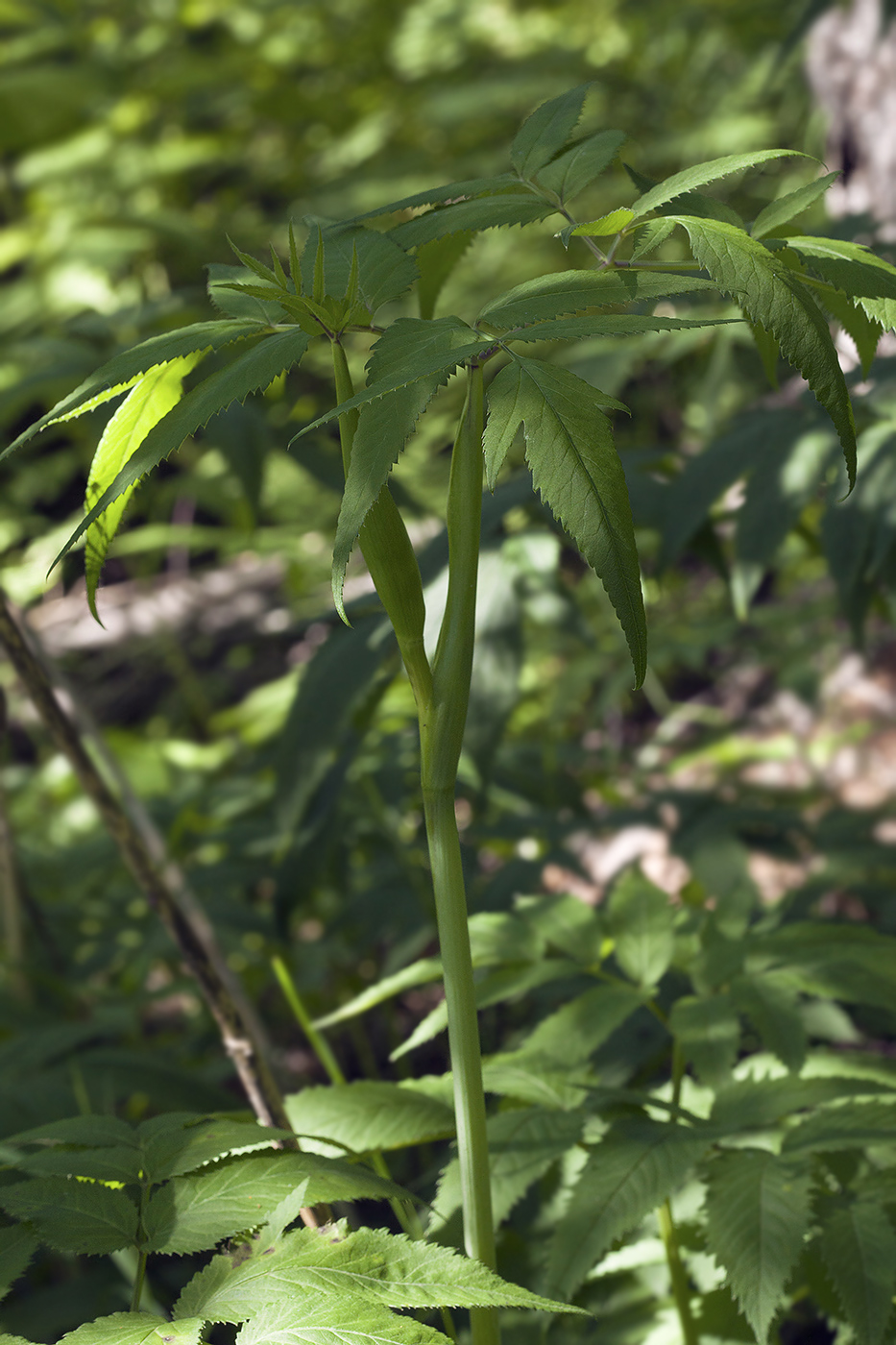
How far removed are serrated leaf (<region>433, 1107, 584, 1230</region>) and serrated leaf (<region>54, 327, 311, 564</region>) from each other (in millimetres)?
450

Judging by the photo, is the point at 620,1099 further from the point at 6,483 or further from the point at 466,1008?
the point at 6,483

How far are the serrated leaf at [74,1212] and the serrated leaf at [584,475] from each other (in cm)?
36

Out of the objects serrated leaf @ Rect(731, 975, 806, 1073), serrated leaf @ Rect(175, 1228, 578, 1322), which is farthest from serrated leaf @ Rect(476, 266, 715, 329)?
serrated leaf @ Rect(731, 975, 806, 1073)

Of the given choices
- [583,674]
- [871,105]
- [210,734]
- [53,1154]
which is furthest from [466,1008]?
[210,734]

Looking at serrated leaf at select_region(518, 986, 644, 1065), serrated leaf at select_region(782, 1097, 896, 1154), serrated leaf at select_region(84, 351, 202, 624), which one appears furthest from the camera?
serrated leaf at select_region(518, 986, 644, 1065)

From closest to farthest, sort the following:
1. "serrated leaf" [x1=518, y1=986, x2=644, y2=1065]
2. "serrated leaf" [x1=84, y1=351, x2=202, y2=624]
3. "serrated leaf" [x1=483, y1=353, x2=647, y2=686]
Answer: "serrated leaf" [x1=483, y1=353, x2=647, y2=686] → "serrated leaf" [x1=84, y1=351, x2=202, y2=624] → "serrated leaf" [x1=518, y1=986, x2=644, y2=1065]

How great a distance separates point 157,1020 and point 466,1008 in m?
1.78

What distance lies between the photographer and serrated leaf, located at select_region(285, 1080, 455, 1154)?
2.10 ft

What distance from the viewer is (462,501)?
0.47m

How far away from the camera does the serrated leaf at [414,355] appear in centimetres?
40

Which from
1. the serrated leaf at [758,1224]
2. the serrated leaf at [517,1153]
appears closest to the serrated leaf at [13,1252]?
the serrated leaf at [517,1153]

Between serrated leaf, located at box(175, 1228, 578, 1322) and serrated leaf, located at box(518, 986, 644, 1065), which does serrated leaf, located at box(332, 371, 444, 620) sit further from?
serrated leaf, located at box(518, 986, 644, 1065)

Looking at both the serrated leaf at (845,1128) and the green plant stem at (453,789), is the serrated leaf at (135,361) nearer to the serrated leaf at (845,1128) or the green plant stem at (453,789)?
the green plant stem at (453,789)

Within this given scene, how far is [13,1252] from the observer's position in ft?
1.53
